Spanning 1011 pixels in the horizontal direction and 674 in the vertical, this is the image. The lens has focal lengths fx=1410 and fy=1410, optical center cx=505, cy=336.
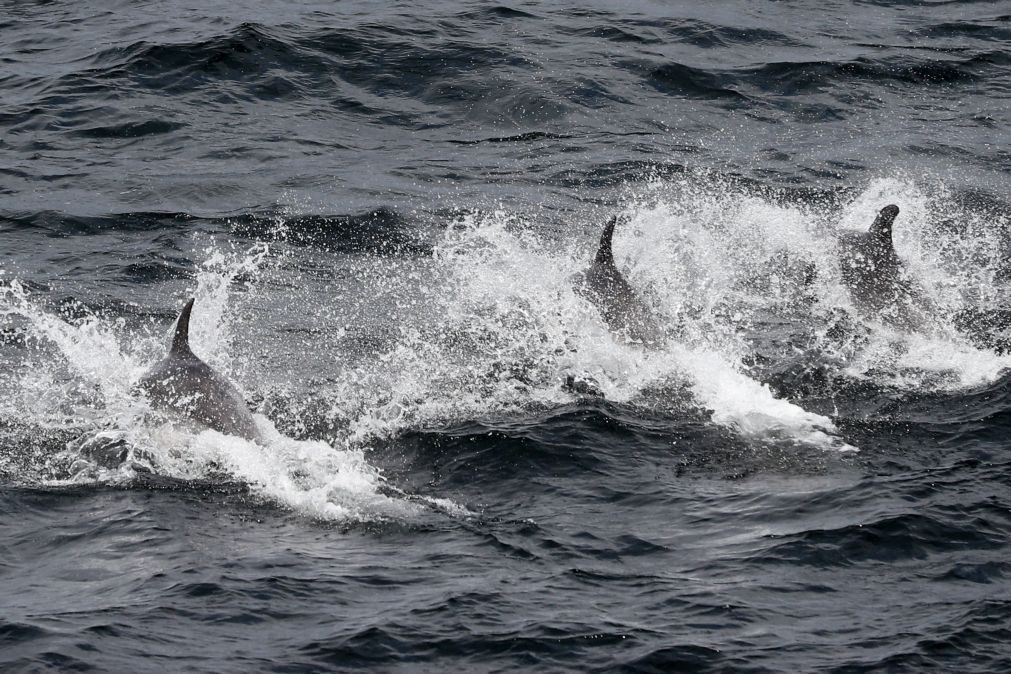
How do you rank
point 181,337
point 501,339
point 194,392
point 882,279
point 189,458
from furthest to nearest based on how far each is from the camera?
point 882,279
point 501,339
point 181,337
point 194,392
point 189,458

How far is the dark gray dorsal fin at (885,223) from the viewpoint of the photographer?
55.3 ft

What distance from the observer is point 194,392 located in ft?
41.8

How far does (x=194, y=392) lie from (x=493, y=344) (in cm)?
397

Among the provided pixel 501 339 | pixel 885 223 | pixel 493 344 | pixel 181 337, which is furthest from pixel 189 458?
pixel 885 223

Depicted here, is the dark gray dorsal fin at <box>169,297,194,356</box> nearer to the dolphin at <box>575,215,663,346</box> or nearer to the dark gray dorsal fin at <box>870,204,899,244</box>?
the dolphin at <box>575,215,663,346</box>

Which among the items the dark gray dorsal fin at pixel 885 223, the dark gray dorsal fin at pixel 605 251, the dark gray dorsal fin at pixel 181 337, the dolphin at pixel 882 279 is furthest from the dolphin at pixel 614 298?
the dark gray dorsal fin at pixel 181 337

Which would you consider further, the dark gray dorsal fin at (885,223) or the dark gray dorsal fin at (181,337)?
the dark gray dorsal fin at (885,223)

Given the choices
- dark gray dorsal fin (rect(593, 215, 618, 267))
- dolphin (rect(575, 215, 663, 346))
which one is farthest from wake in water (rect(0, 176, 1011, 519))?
dark gray dorsal fin (rect(593, 215, 618, 267))

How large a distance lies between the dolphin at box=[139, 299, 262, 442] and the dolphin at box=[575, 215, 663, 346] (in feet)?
14.6

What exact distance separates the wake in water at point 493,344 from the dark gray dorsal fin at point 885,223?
0.63m

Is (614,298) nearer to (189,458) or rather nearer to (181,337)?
(181,337)

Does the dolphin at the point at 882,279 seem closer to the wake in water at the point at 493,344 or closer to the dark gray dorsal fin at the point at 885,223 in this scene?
the dark gray dorsal fin at the point at 885,223

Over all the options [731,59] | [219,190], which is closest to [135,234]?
[219,190]

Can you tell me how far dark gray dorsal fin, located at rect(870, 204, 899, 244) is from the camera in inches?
664
